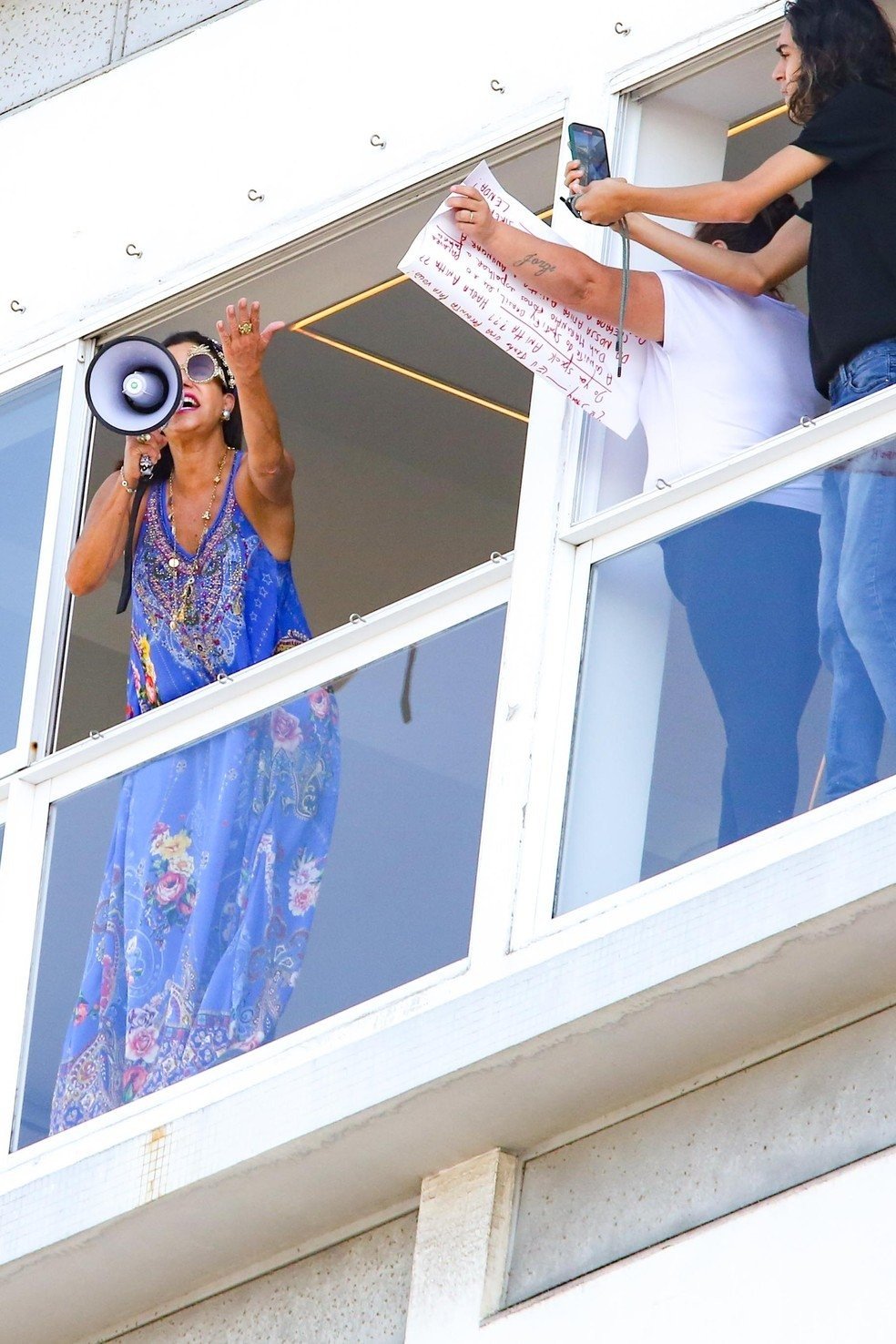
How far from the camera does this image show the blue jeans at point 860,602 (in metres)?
5.52

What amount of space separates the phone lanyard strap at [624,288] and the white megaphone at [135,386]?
1221 millimetres

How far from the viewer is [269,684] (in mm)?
6727

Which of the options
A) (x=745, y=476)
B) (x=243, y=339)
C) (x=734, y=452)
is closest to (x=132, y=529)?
(x=243, y=339)

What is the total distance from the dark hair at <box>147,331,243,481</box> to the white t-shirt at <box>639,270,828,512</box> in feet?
4.29

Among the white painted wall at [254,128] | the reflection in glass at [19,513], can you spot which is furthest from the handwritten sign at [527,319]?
the reflection in glass at [19,513]

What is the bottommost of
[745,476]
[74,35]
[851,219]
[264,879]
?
[264,879]

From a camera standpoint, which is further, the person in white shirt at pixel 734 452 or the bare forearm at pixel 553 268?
the bare forearm at pixel 553 268

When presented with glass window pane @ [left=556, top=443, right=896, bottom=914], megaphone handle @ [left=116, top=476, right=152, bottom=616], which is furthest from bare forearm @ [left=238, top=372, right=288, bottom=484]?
glass window pane @ [left=556, top=443, right=896, bottom=914]

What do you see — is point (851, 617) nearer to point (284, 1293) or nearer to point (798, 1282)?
point (798, 1282)

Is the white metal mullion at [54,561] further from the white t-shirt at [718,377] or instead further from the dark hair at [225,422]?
the white t-shirt at [718,377]

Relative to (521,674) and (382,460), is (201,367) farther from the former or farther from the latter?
(382,460)

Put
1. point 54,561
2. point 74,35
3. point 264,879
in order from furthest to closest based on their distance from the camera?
point 74,35, point 54,561, point 264,879

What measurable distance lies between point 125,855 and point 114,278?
1.61m

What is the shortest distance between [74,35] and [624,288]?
2575 millimetres
